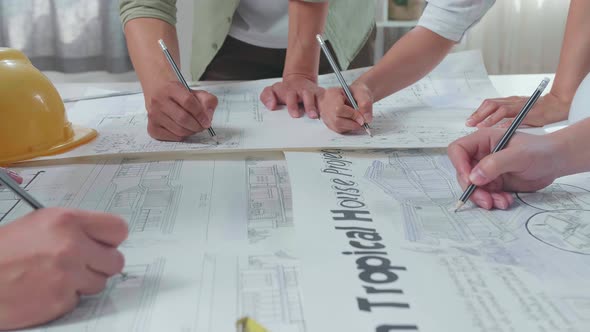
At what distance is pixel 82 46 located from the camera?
2549mm

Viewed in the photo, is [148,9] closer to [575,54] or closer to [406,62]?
[406,62]

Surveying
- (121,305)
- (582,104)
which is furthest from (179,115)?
(582,104)

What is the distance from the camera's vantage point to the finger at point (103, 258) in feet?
1.37

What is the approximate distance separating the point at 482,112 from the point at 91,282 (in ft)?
2.06

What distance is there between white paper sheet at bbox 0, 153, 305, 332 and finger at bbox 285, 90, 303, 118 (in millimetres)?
179

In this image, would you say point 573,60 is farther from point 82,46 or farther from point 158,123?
point 82,46

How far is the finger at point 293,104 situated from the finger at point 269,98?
26 millimetres

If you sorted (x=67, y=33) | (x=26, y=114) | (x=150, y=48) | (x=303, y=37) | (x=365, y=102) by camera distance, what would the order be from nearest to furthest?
(x=26, y=114) < (x=365, y=102) < (x=150, y=48) < (x=303, y=37) < (x=67, y=33)

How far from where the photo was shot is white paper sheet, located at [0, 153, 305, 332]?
1.33 ft

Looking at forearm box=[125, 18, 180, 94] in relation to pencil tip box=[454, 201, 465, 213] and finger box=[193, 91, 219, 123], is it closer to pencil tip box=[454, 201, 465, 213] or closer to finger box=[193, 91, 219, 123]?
finger box=[193, 91, 219, 123]

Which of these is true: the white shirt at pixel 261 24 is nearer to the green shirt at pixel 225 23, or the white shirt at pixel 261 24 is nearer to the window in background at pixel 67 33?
the green shirt at pixel 225 23

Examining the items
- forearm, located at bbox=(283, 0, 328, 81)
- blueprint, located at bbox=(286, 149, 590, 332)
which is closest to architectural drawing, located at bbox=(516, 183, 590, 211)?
blueprint, located at bbox=(286, 149, 590, 332)

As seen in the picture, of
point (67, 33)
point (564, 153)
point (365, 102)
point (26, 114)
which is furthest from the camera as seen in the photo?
point (67, 33)

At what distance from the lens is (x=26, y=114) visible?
2.40 ft
